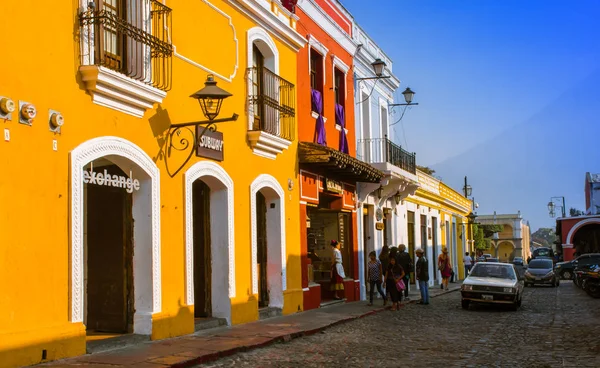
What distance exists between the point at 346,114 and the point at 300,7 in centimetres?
460

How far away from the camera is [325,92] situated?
20.8 meters

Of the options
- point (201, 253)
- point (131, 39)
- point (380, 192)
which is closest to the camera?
point (131, 39)

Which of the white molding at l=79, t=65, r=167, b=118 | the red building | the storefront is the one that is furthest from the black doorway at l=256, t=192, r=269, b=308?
the red building

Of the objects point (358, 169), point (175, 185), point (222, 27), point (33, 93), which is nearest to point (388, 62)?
point (358, 169)

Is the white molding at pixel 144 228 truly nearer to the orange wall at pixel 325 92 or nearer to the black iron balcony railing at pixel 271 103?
the black iron balcony railing at pixel 271 103

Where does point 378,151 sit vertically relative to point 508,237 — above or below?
above

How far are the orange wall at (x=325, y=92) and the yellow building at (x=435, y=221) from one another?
709 cm

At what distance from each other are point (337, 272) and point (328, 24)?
7281mm

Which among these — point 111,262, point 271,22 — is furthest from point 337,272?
point 111,262

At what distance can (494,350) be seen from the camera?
1166cm

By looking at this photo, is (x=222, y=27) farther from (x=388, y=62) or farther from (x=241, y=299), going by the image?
(x=388, y=62)

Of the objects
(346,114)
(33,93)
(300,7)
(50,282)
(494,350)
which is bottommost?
(494,350)

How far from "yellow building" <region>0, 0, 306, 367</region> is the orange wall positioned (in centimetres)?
91

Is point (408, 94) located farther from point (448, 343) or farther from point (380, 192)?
point (448, 343)
